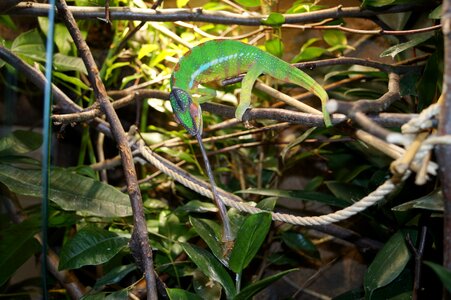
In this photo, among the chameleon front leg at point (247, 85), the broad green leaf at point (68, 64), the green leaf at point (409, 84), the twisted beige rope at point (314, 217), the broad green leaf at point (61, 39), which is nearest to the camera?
the twisted beige rope at point (314, 217)

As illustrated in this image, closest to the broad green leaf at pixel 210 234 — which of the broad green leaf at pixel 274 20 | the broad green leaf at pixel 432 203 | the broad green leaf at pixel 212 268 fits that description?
the broad green leaf at pixel 212 268

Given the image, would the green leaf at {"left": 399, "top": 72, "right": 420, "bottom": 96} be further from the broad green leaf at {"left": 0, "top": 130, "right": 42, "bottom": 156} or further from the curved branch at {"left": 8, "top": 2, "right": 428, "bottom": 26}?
the broad green leaf at {"left": 0, "top": 130, "right": 42, "bottom": 156}

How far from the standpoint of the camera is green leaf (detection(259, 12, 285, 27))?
1.14 meters

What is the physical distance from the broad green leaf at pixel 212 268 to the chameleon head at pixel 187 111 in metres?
0.26

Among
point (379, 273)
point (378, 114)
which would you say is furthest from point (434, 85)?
point (379, 273)

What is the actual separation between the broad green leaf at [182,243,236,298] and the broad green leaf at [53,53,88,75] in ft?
2.51

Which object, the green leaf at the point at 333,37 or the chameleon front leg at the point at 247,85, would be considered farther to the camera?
the green leaf at the point at 333,37

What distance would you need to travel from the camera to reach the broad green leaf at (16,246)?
4.05ft

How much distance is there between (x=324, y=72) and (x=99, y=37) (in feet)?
2.92

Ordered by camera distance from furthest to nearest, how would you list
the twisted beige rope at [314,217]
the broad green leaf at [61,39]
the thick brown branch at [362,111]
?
the broad green leaf at [61,39], the twisted beige rope at [314,217], the thick brown branch at [362,111]

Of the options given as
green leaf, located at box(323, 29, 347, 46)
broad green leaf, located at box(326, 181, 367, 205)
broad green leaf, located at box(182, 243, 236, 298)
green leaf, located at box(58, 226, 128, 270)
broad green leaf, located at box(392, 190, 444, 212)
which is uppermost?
green leaf, located at box(323, 29, 347, 46)

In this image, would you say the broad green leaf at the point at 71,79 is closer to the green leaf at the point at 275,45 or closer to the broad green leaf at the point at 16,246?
the broad green leaf at the point at 16,246

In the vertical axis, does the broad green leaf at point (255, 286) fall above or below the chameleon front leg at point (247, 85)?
below

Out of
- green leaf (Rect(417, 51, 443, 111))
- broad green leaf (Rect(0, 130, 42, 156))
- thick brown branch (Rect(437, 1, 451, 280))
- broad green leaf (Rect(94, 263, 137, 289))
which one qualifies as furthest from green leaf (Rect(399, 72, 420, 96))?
broad green leaf (Rect(0, 130, 42, 156))
